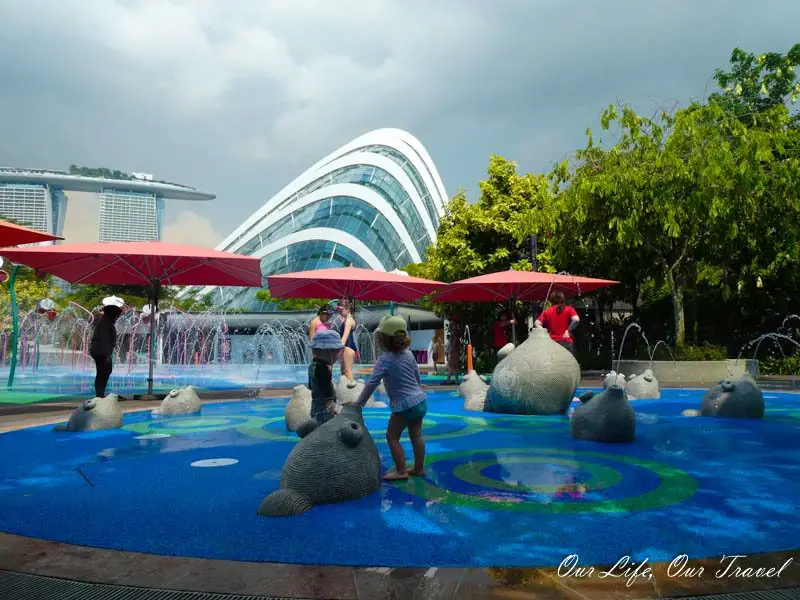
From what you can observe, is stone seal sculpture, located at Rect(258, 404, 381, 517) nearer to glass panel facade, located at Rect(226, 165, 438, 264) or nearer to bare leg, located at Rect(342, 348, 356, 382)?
bare leg, located at Rect(342, 348, 356, 382)

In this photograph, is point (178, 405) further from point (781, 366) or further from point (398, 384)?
point (781, 366)

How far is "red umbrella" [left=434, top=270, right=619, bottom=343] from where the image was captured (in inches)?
504

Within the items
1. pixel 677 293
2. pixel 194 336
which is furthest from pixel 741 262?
pixel 194 336

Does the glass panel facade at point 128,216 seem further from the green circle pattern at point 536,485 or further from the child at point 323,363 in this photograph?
the green circle pattern at point 536,485

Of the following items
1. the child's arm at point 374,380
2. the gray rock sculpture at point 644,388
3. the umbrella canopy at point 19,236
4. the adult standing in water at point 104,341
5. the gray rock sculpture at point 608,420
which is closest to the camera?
the child's arm at point 374,380

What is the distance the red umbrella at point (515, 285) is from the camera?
504 inches

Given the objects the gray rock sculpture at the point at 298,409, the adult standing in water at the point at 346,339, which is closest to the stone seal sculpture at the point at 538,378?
the adult standing in water at the point at 346,339

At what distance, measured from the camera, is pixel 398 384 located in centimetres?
439

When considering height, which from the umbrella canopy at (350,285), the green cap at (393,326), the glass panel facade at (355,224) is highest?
the glass panel facade at (355,224)

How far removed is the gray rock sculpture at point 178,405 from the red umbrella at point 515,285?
6.44m

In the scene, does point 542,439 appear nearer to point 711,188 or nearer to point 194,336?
point 711,188

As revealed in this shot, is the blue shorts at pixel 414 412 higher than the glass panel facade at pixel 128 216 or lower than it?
lower

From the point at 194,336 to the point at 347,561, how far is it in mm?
31939

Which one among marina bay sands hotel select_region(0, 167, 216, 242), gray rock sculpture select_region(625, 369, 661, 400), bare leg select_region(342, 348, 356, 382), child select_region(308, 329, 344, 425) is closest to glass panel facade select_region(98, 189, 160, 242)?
marina bay sands hotel select_region(0, 167, 216, 242)
